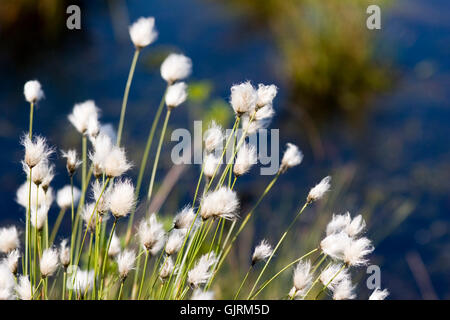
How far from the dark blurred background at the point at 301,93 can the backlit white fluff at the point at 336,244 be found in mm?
1220

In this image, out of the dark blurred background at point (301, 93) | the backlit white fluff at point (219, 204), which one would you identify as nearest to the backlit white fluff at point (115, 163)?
the backlit white fluff at point (219, 204)

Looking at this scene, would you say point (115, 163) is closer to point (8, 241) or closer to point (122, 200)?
point (122, 200)

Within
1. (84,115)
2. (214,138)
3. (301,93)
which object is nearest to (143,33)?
(84,115)

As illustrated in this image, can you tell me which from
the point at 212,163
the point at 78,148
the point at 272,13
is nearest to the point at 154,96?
the point at 78,148

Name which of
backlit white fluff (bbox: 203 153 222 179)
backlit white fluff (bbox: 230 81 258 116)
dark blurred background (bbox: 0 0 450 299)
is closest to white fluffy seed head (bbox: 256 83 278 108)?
backlit white fluff (bbox: 230 81 258 116)

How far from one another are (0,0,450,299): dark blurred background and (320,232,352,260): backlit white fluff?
48.0 inches

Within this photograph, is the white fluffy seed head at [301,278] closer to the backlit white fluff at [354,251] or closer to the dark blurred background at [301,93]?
the backlit white fluff at [354,251]

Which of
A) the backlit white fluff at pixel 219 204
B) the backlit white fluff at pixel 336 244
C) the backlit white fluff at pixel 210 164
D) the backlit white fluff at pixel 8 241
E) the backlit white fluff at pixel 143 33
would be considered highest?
the backlit white fluff at pixel 143 33

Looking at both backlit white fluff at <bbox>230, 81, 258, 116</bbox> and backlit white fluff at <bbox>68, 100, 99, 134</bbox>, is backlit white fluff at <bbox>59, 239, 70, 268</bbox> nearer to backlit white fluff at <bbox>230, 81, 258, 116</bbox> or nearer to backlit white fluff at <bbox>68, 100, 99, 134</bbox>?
backlit white fluff at <bbox>68, 100, 99, 134</bbox>

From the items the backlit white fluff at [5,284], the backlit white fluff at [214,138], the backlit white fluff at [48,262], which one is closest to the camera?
the backlit white fluff at [5,284]

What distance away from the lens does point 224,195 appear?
33.5 inches

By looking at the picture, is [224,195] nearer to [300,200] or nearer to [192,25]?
[300,200]

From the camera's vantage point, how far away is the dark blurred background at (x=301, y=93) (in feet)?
8.73

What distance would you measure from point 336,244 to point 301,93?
8.63ft
